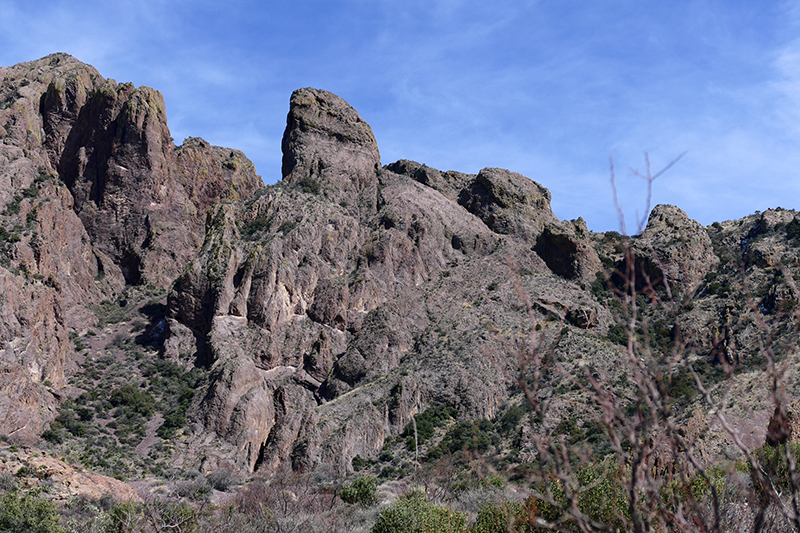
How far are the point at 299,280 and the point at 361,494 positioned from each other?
37752 mm

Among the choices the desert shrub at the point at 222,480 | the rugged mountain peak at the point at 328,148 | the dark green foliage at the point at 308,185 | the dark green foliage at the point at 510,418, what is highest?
the rugged mountain peak at the point at 328,148

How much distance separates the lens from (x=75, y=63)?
106m

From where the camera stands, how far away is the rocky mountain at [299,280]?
56.2m

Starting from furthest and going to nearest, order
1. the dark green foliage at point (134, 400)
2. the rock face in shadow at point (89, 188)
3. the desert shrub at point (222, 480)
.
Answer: the rock face in shadow at point (89, 188) < the dark green foliage at point (134, 400) < the desert shrub at point (222, 480)

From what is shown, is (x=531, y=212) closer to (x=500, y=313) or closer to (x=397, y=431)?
(x=500, y=313)

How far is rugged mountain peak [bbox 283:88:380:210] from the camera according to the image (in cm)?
8669

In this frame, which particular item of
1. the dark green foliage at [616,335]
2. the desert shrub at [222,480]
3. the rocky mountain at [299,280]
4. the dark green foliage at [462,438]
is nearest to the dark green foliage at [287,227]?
the rocky mountain at [299,280]

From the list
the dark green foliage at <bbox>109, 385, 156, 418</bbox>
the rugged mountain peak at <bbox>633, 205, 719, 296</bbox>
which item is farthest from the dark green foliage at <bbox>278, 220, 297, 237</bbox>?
the rugged mountain peak at <bbox>633, 205, 719, 296</bbox>

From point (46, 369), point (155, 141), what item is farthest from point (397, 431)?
point (155, 141)

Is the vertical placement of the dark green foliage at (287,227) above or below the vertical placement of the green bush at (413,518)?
above

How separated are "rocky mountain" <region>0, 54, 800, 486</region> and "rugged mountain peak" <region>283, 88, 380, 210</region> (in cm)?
34

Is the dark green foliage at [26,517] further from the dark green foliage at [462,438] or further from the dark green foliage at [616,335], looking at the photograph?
the dark green foliage at [616,335]

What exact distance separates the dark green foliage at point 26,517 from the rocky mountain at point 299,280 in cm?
2943

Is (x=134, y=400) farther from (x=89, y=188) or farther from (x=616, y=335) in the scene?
(x=616, y=335)
